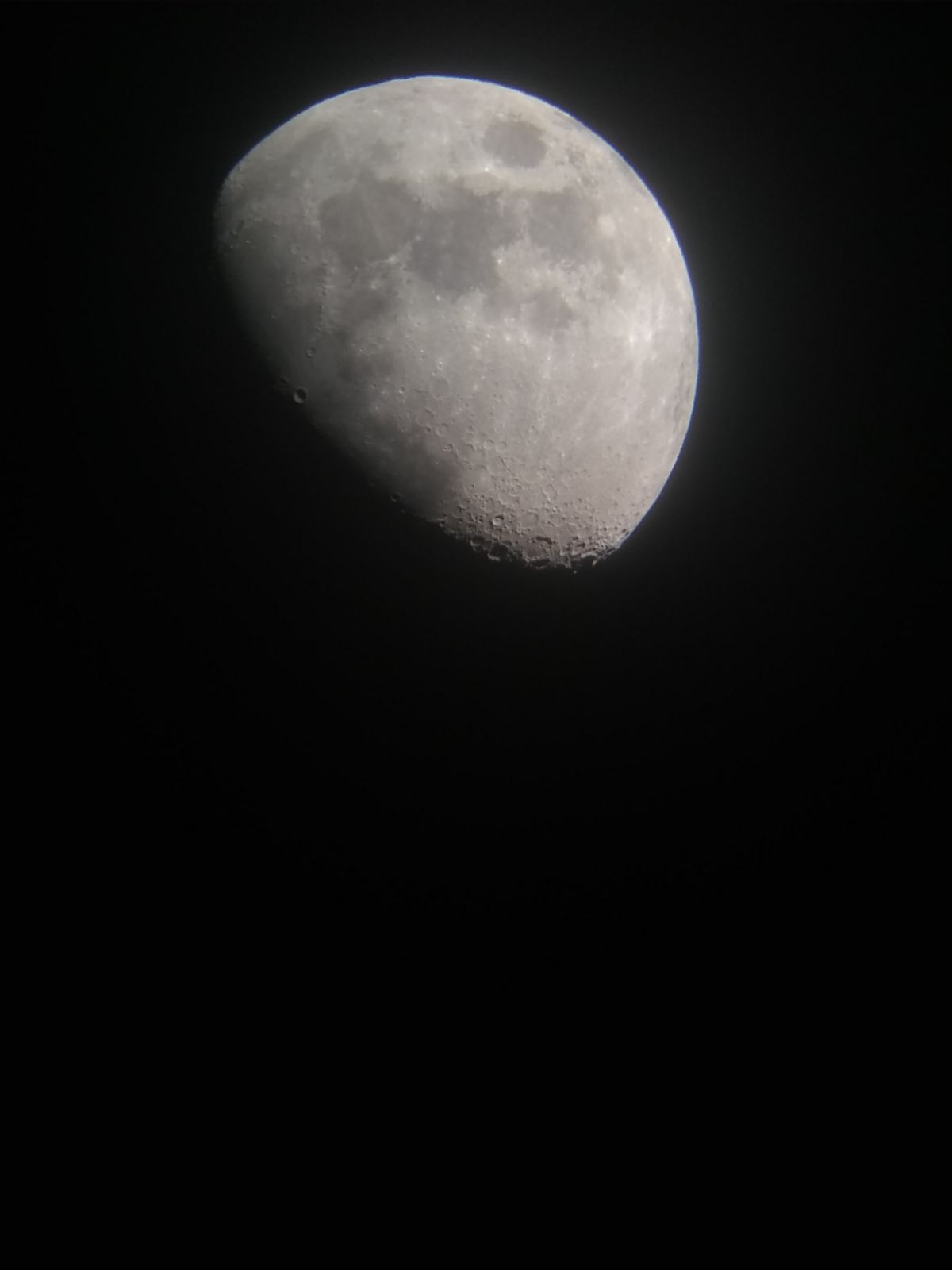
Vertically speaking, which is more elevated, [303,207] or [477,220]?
[477,220]

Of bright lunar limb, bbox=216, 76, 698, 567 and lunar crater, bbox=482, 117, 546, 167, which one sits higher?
lunar crater, bbox=482, 117, 546, 167

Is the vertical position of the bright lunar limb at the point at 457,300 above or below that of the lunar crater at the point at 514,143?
below

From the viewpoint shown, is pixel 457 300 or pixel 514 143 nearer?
pixel 457 300

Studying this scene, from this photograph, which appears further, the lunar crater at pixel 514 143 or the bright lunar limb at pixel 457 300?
the lunar crater at pixel 514 143

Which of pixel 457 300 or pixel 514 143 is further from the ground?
pixel 514 143

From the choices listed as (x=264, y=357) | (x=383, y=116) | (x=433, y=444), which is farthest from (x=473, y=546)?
(x=383, y=116)

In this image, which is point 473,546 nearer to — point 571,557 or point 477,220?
point 571,557

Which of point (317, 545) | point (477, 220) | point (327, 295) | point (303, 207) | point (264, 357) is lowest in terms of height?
point (317, 545)

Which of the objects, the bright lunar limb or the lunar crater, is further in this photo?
the lunar crater
